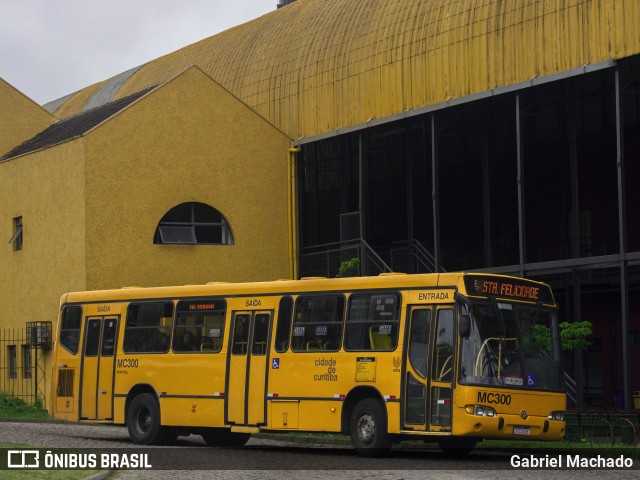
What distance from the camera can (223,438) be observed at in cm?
2645

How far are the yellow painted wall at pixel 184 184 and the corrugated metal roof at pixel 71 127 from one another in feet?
3.76

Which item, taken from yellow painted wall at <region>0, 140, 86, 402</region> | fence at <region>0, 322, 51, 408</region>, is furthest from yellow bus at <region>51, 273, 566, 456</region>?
fence at <region>0, 322, 51, 408</region>

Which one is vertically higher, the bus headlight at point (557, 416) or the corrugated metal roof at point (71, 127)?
the corrugated metal roof at point (71, 127)

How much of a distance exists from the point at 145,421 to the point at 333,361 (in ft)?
17.9

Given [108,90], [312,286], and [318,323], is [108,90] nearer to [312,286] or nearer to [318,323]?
[312,286]

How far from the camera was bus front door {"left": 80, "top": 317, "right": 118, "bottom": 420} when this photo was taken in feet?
88.8

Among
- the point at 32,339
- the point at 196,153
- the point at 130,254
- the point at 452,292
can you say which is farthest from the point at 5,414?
the point at 452,292

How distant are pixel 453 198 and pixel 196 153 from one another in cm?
1109

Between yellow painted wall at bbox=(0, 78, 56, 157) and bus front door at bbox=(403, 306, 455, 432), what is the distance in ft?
86.9

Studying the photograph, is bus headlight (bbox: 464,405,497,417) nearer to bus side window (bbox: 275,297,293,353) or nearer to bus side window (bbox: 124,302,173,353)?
bus side window (bbox: 275,297,293,353)

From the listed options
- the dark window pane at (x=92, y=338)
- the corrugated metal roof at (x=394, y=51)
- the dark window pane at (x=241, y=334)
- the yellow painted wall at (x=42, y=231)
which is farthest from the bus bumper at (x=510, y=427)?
the yellow painted wall at (x=42, y=231)

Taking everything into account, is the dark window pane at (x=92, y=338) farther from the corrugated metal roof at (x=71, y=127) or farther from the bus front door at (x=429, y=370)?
the corrugated metal roof at (x=71, y=127)

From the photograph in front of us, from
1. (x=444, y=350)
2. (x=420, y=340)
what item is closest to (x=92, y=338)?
(x=420, y=340)

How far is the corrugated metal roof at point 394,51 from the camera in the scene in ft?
98.5
